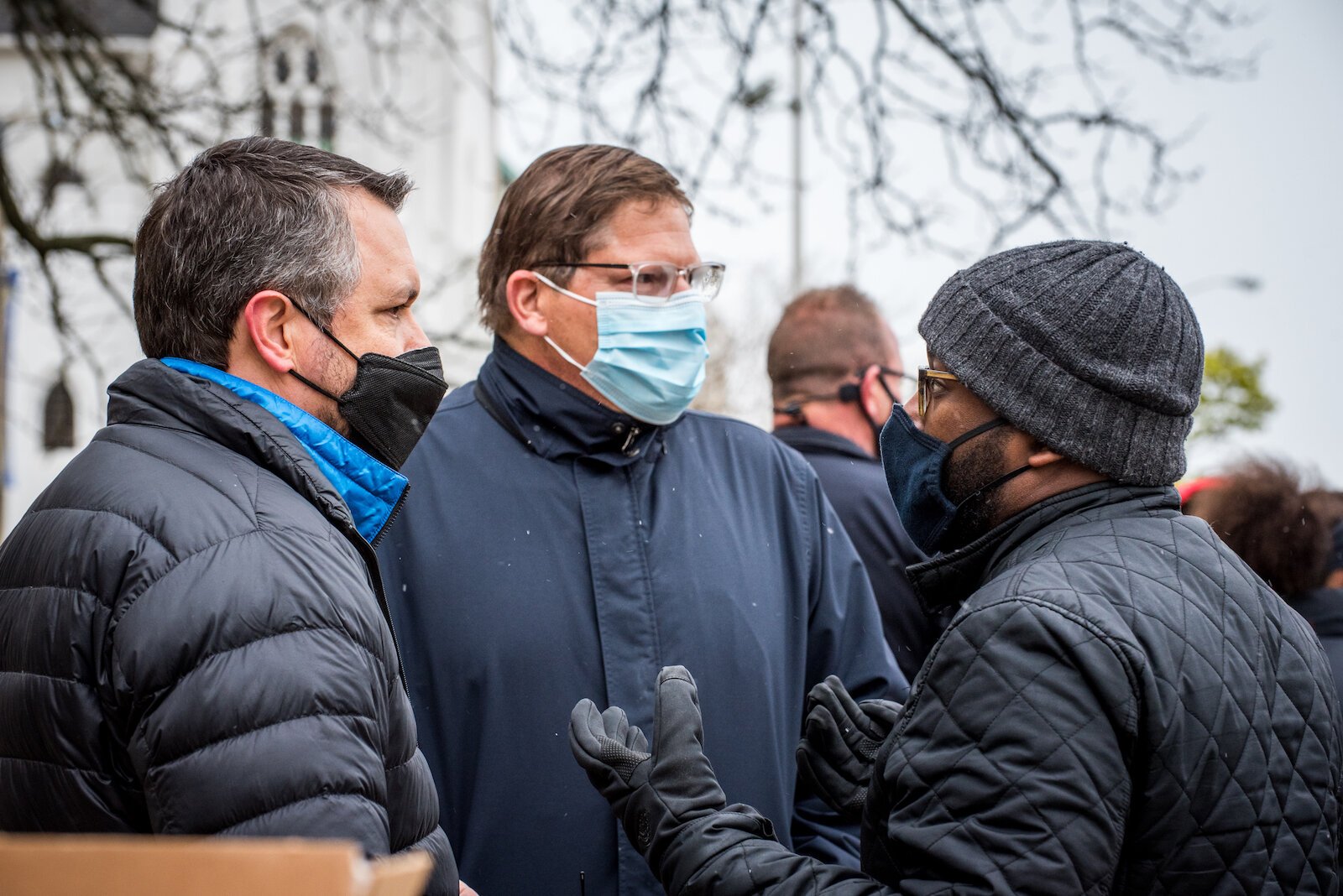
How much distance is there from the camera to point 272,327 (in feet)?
6.11

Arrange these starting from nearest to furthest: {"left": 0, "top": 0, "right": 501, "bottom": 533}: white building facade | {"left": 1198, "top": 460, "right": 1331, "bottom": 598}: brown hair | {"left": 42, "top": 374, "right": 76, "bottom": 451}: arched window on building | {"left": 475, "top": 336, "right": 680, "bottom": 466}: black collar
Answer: {"left": 475, "top": 336, "right": 680, "bottom": 466}: black collar
{"left": 1198, "top": 460, "right": 1331, "bottom": 598}: brown hair
{"left": 0, "top": 0, "right": 501, "bottom": 533}: white building facade
{"left": 42, "top": 374, "right": 76, "bottom": 451}: arched window on building

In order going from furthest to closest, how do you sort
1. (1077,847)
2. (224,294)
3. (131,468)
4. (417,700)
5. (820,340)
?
(820,340) < (417,700) < (224,294) < (131,468) < (1077,847)

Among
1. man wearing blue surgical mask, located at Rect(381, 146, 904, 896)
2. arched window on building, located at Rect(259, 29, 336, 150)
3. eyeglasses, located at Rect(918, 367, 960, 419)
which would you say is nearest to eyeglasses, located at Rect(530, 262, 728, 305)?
man wearing blue surgical mask, located at Rect(381, 146, 904, 896)

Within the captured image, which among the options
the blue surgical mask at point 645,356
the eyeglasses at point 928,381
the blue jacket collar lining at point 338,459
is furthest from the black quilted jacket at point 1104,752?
the blue surgical mask at point 645,356

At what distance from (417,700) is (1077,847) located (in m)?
1.44

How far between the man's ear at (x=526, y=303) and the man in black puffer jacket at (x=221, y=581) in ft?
3.23

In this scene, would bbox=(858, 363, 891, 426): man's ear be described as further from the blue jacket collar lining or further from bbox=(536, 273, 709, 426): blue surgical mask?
the blue jacket collar lining

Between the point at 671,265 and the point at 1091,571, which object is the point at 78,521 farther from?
the point at 671,265

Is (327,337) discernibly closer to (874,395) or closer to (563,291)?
(563,291)

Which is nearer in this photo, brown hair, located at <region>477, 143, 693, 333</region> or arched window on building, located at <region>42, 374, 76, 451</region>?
brown hair, located at <region>477, 143, 693, 333</region>

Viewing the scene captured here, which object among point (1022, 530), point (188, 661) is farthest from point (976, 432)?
point (188, 661)

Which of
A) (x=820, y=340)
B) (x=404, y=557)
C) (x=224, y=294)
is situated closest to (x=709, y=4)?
(x=820, y=340)

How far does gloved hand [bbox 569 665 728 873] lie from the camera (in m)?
1.77

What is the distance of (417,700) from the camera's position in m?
2.45
